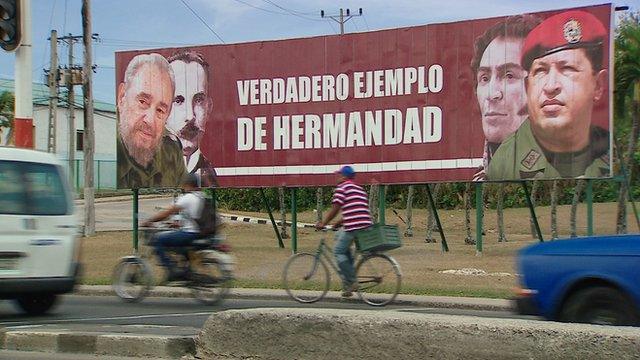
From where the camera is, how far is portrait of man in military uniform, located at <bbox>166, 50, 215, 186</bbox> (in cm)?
2327

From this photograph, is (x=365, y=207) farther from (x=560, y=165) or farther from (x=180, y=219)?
(x=560, y=165)

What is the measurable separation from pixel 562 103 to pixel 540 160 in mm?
1328

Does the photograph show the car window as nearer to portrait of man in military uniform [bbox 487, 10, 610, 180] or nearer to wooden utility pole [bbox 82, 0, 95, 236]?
portrait of man in military uniform [bbox 487, 10, 610, 180]

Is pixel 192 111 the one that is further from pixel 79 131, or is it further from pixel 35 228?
pixel 79 131

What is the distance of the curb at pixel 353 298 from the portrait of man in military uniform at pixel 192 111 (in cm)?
767

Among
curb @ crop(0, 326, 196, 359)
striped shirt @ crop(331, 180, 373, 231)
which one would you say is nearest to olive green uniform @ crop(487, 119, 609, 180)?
striped shirt @ crop(331, 180, 373, 231)

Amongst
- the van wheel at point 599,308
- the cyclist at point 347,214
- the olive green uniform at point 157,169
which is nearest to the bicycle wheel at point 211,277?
the cyclist at point 347,214

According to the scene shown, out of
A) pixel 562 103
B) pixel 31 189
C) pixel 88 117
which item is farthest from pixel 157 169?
pixel 31 189

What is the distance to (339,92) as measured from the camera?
2189 centimetres

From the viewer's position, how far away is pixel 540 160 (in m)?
19.8

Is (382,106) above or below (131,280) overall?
above

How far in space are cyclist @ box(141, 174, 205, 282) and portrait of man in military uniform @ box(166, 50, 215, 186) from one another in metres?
10.3

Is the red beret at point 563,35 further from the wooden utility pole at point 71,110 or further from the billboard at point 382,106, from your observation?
the wooden utility pole at point 71,110

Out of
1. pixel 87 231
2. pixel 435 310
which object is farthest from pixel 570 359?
pixel 87 231
